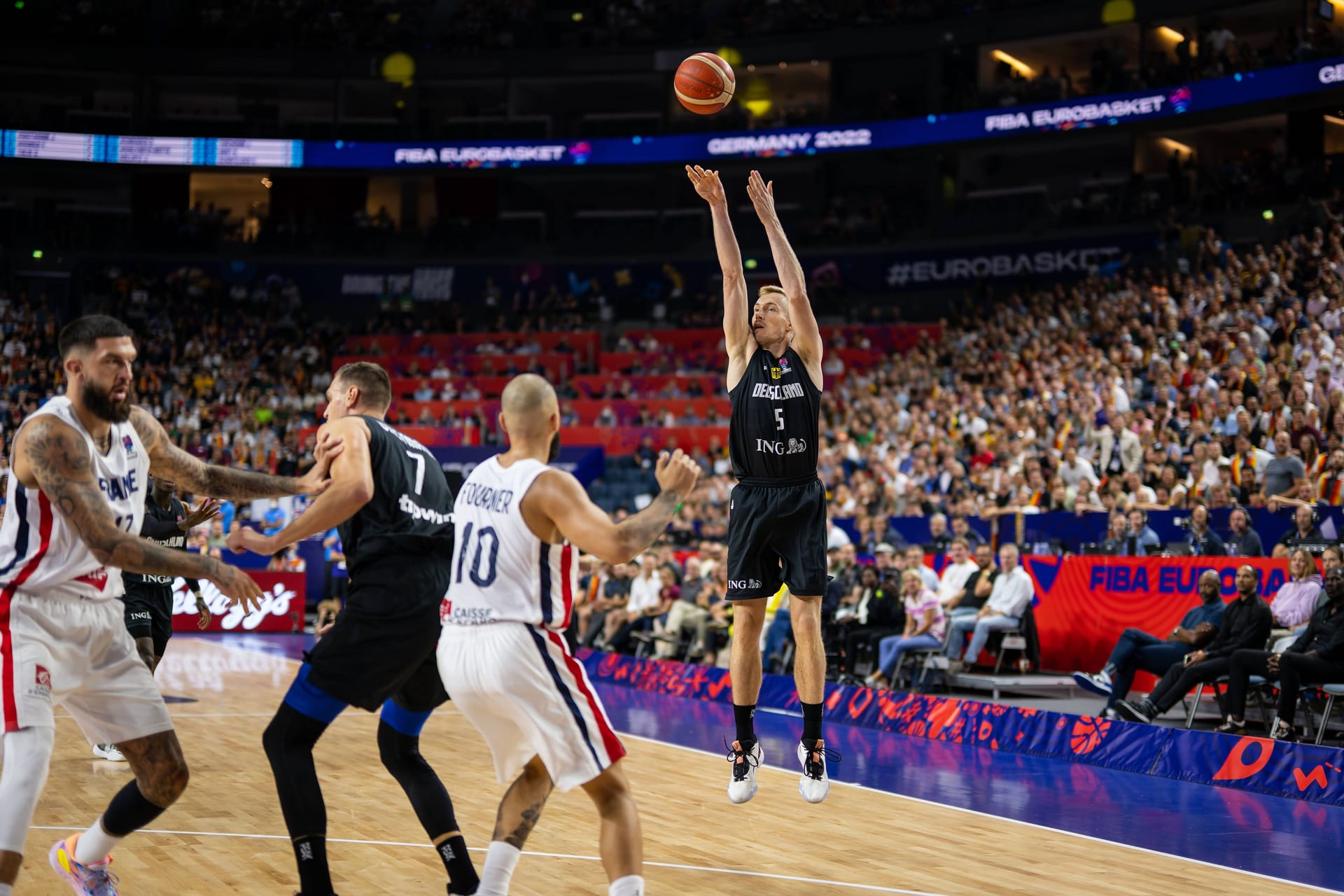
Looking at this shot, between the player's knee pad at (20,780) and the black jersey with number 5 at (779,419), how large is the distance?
3828 millimetres

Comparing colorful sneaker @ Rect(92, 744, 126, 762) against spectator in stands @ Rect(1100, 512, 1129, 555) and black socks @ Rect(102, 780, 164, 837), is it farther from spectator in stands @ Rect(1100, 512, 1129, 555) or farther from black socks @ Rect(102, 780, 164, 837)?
spectator in stands @ Rect(1100, 512, 1129, 555)

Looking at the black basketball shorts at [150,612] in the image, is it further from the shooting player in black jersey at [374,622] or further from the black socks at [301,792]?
the black socks at [301,792]

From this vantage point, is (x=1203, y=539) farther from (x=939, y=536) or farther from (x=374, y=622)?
(x=374, y=622)

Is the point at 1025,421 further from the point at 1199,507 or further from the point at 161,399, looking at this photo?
the point at 161,399

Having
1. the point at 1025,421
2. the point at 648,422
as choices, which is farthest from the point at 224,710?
the point at 648,422

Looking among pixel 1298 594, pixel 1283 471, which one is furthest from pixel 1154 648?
pixel 1283 471

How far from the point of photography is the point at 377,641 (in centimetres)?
516

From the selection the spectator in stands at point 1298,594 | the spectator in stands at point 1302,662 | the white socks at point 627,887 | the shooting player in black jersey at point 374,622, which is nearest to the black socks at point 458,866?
the shooting player in black jersey at point 374,622

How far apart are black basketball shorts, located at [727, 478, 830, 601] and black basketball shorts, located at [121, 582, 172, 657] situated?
443cm

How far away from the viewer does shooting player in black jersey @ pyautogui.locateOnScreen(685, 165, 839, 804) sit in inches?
281

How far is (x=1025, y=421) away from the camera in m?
19.1

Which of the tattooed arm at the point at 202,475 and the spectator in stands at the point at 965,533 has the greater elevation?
the tattooed arm at the point at 202,475

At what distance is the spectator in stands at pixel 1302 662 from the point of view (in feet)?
31.9

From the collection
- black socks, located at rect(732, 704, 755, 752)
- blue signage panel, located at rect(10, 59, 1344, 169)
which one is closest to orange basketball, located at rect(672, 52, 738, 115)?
black socks, located at rect(732, 704, 755, 752)
